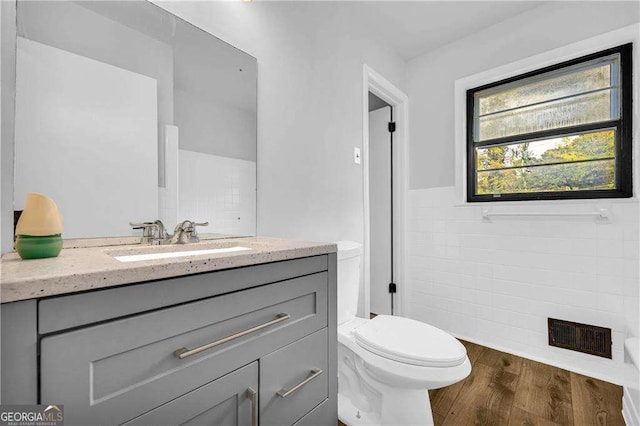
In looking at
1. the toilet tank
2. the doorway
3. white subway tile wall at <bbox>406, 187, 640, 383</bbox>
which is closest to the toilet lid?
the toilet tank

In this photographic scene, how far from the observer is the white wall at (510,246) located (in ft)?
6.04

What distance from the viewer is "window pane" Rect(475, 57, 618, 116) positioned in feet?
6.41

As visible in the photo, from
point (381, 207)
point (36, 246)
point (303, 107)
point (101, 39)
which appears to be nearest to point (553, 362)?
point (381, 207)

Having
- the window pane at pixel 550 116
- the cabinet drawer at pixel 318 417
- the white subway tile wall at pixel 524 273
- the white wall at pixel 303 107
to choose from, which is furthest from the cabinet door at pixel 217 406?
the window pane at pixel 550 116

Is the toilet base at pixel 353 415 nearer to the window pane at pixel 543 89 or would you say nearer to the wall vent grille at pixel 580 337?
the wall vent grille at pixel 580 337

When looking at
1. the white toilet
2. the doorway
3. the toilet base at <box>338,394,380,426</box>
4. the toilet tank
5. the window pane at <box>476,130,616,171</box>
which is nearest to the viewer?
the white toilet

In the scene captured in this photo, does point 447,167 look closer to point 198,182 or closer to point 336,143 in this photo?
point 336,143

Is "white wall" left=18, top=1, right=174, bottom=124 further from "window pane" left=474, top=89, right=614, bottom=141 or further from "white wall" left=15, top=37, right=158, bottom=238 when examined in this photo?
"window pane" left=474, top=89, right=614, bottom=141

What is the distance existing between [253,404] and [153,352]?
0.31 metres

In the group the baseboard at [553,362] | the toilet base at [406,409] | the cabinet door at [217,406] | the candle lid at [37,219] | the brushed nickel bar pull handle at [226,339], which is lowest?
the baseboard at [553,362]

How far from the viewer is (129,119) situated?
105 cm

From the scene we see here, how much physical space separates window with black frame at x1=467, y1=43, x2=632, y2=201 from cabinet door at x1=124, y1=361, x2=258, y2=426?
2220 millimetres

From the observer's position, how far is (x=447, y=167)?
2.49 metres

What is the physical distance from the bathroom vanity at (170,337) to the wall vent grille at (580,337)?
1.87 m
